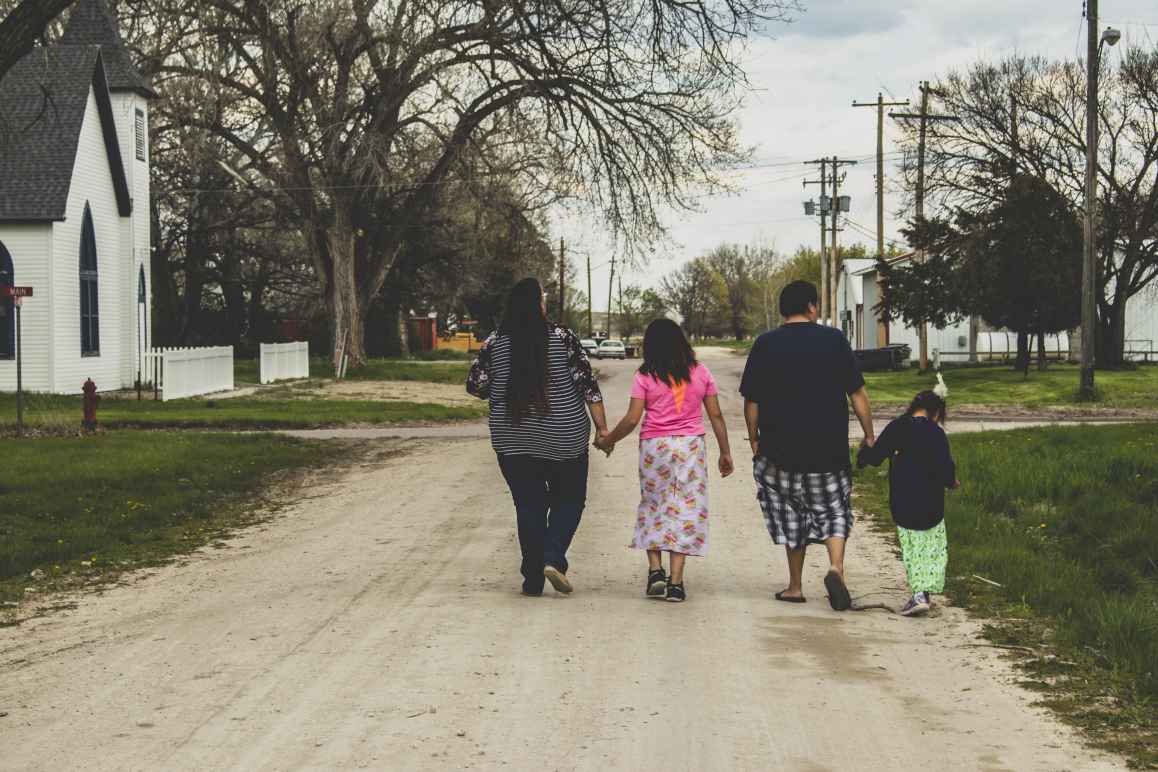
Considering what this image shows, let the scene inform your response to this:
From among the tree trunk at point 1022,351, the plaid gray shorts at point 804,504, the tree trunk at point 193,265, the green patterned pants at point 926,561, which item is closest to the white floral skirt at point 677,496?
the plaid gray shorts at point 804,504

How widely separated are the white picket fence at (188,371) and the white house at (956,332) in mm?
30157

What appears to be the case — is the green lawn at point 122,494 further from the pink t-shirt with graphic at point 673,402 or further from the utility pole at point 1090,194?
the utility pole at point 1090,194

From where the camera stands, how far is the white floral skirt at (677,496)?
8758 millimetres

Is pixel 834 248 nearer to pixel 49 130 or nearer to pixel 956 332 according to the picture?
pixel 956 332

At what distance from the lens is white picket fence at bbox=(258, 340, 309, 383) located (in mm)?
40875

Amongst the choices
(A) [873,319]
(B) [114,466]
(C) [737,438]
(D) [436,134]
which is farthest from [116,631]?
(A) [873,319]

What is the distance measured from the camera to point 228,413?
2786cm

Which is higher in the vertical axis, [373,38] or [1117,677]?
[373,38]

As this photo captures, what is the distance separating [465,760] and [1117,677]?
3.39 meters

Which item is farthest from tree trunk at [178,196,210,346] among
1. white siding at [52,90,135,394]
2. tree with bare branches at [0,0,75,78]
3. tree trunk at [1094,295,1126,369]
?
tree with bare branches at [0,0,75,78]

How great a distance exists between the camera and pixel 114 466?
1677 centimetres

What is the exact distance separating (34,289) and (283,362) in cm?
1052

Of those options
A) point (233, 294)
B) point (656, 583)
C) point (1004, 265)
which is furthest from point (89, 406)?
point (233, 294)

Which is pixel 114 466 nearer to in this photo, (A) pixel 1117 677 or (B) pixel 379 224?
(A) pixel 1117 677
